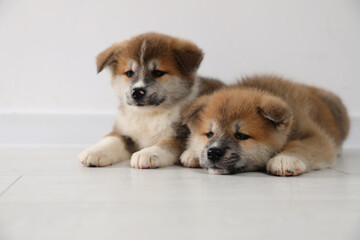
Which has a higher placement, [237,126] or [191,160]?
[237,126]

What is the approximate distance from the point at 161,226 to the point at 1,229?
53cm

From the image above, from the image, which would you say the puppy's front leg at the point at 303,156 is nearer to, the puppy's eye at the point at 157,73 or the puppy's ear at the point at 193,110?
the puppy's ear at the point at 193,110

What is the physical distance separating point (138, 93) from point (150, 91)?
3.3 inches

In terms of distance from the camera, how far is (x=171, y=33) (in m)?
3.95

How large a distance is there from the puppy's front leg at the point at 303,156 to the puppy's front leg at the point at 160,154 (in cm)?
64

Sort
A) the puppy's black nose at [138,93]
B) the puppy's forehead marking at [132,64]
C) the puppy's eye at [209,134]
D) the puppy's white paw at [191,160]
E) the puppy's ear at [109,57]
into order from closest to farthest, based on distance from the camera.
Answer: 1. the puppy's eye at [209,134]
2. the puppy's white paw at [191,160]
3. the puppy's black nose at [138,93]
4. the puppy's forehead marking at [132,64]
5. the puppy's ear at [109,57]

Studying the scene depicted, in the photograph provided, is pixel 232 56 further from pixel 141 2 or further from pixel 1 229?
pixel 1 229

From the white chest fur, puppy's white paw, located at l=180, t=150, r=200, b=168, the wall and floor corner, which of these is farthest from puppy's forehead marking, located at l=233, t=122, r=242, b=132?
the wall and floor corner

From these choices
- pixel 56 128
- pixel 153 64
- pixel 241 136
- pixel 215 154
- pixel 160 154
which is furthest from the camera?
pixel 56 128

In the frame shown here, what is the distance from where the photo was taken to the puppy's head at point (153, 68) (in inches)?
114

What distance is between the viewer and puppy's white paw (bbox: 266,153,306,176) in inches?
93.1

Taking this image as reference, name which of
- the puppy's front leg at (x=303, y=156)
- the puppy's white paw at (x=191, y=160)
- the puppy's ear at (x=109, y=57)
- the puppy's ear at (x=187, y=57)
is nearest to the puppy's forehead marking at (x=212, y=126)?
→ the puppy's white paw at (x=191, y=160)

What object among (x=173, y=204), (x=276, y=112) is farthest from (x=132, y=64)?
(x=173, y=204)

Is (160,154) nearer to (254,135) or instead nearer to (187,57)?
(254,135)
